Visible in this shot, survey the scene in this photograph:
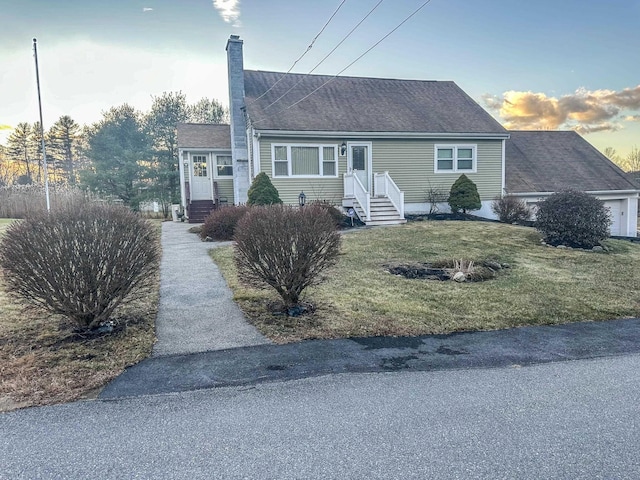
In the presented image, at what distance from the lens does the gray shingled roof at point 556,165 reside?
20.1 metres

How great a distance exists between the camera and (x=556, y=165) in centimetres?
2134

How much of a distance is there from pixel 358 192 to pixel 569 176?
11934mm

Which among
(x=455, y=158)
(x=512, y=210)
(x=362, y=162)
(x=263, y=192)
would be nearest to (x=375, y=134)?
(x=362, y=162)

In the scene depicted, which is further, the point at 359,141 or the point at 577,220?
the point at 359,141

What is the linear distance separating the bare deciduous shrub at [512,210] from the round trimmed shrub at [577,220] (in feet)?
16.7

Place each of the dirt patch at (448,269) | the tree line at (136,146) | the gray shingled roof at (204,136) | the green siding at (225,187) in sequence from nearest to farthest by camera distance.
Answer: the dirt patch at (448,269) < the gray shingled roof at (204,136) < the green siding at (225,187) < the tree line at (136,146)

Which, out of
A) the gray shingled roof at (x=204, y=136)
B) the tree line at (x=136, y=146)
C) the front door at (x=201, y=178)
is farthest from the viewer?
the tree line at (x=136, y=146)

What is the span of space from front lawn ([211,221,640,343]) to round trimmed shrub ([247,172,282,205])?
4.19m

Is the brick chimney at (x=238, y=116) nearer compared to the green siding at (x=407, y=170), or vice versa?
the green siding at (x=407, y=170)

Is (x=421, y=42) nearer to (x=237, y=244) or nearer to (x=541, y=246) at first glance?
(x=541, y=246)

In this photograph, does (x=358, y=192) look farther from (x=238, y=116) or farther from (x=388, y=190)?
(x=238, y=116)

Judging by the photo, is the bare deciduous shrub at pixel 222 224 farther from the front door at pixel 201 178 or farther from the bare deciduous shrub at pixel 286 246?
the front door at pixel 201 178

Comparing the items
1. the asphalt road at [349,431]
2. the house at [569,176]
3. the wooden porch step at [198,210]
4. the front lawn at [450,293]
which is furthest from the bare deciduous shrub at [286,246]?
the house at [569,176]

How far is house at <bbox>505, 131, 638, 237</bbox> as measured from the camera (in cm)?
1991
